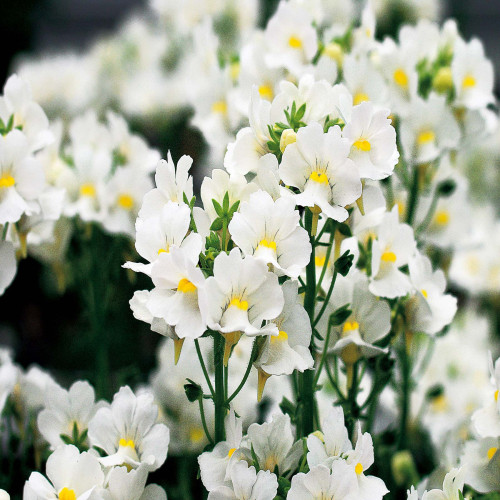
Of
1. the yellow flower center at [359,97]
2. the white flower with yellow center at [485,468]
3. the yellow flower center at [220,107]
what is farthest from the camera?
the yellow flower center at [220,107]

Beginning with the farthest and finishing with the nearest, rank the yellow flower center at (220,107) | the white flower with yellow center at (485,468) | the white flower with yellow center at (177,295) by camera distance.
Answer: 1. the yellow flower center at (220,107)
2. the white flower with yellow center at (485,468)
3. the white flower with yellow center at (177,295)

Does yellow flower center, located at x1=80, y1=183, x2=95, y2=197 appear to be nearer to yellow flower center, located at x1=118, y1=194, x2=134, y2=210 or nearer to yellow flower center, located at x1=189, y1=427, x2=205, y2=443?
yellow flower center, located at x1=118, y1=194, x2=134, y2=210

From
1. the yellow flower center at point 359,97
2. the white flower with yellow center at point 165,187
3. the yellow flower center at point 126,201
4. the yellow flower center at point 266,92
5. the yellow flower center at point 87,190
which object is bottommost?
the yellow flower center at point 126,201

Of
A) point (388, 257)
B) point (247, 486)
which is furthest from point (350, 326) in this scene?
point (247, 486)

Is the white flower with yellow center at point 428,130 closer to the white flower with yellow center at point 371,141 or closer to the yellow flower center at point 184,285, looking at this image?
the white flower with yellow center at point 371,141

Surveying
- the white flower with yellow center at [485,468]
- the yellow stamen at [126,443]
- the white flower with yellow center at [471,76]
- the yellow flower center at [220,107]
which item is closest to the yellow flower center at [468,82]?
the white flower with yellow center at [471,76]

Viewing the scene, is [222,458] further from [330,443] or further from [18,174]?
[18,174]
